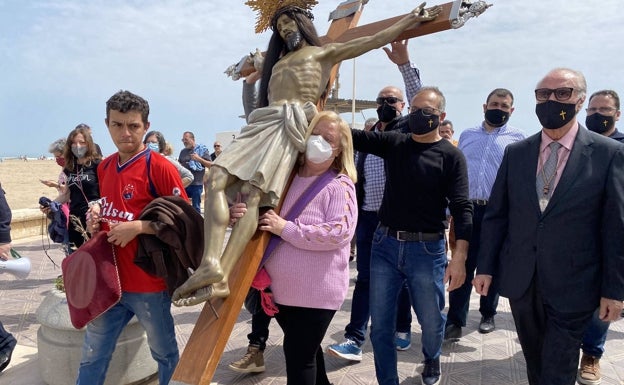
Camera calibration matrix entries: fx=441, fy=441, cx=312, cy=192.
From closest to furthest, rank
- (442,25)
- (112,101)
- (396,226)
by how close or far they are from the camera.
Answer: (112,101)
(442,25)
(396,226)

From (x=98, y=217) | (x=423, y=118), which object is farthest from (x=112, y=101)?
(x=423, y=118)

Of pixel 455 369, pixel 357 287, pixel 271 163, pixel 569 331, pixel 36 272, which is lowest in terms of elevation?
pixel 36 272

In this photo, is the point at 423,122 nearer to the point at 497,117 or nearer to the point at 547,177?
the point at 547,177

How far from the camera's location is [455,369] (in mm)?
3582

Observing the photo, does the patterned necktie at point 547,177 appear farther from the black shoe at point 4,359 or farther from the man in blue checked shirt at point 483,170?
the black shoe at point 4,359

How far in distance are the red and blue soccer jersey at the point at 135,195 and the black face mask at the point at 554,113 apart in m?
2.08

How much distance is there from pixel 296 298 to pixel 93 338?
50.0 inches

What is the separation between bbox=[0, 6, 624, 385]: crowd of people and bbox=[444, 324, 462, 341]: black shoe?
102 cm

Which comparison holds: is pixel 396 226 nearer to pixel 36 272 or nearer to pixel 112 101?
pixel 112 101

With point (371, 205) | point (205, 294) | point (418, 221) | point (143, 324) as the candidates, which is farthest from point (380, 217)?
point (143, 324)

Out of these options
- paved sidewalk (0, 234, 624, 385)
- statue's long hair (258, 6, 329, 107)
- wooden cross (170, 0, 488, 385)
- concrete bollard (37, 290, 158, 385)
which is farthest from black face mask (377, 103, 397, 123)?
concrete bollard (37, 290, 158, 385)

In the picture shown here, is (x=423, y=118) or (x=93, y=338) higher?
(x=423, y=118)

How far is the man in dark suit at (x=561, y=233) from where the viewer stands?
2.24 metres

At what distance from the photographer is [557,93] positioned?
7.71 feet
